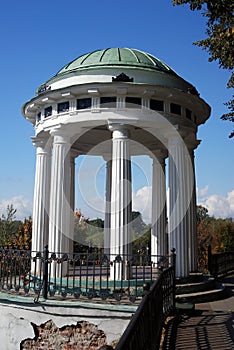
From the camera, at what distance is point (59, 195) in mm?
12969

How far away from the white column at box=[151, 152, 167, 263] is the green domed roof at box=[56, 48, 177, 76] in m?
4.66

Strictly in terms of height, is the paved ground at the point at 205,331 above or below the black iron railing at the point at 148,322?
below

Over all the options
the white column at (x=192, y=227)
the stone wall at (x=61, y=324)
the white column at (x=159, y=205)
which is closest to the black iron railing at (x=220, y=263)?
the white column at (x=159, y=205)

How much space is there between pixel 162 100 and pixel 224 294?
22.7 ft

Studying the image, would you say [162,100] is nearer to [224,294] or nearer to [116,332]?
[224,294]

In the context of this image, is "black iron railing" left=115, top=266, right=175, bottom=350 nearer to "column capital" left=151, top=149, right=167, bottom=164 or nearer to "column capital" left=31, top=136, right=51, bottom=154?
"column capital" left=31, top=136, right=51, bottom=154

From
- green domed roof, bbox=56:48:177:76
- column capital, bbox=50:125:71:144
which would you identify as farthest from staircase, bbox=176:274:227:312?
green domed roof, bbox=56:48:177:76

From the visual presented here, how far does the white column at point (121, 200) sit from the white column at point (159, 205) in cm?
509

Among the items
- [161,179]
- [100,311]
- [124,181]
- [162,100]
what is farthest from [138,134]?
[100,311]

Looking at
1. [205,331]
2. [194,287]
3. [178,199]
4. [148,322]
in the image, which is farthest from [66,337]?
[178,199]

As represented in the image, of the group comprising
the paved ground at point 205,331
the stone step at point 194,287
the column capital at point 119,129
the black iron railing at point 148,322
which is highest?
the column capital at point 119,129

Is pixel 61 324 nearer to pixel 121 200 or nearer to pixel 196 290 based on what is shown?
pixel 121 200

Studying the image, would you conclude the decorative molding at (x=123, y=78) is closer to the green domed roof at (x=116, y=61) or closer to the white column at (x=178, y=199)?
the green domed roof at (x=116, y=61)

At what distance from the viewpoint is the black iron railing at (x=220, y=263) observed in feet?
57.6
